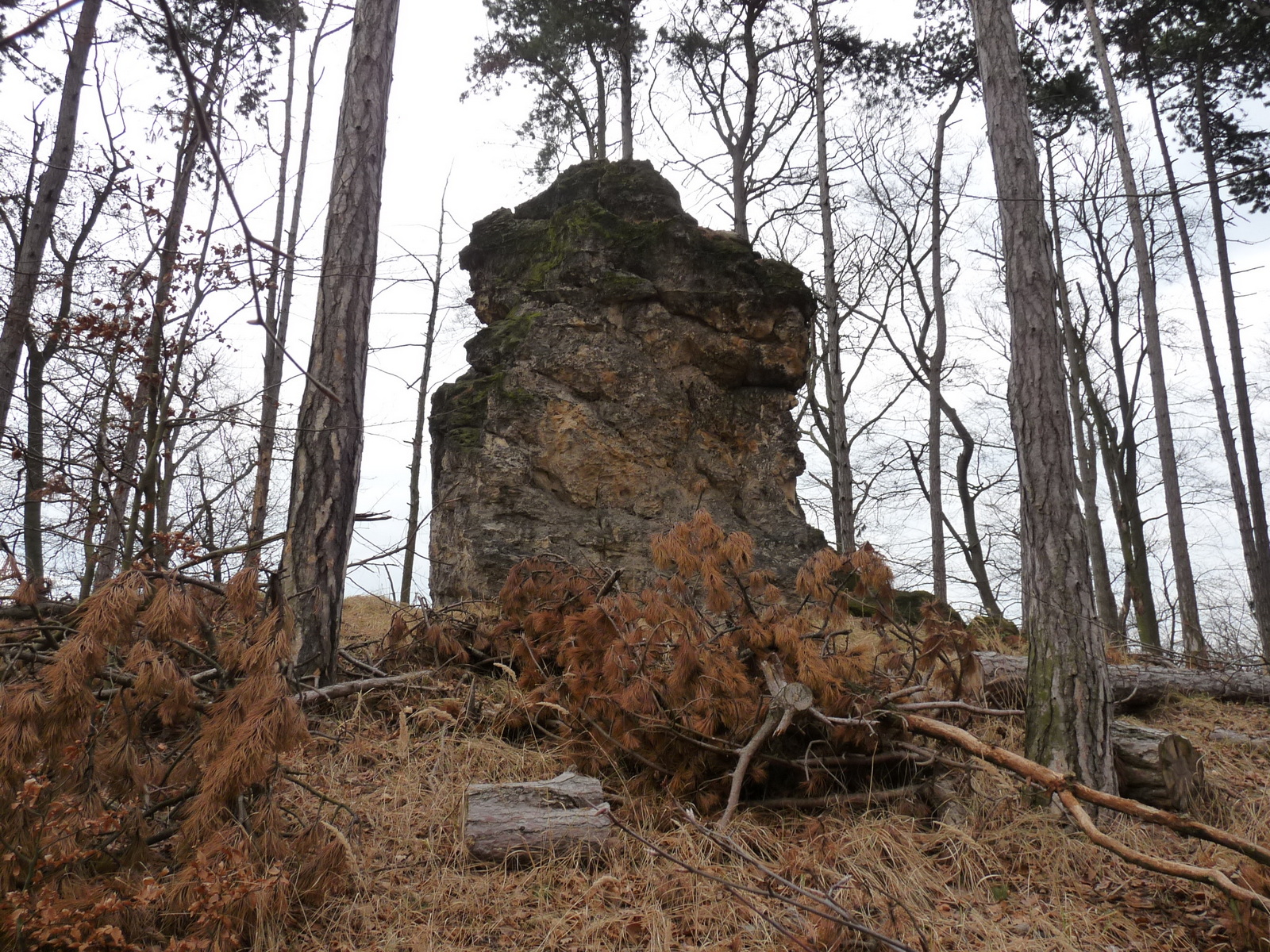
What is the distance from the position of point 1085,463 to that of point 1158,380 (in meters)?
2.38

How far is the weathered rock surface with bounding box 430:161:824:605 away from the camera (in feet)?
25.5

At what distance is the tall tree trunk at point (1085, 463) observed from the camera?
43.0 feet

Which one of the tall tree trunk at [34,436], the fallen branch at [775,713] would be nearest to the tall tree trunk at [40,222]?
the tall tree trunk at [34,436]

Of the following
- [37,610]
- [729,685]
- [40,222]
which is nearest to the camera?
[37,610]

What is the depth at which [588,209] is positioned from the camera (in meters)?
9.00

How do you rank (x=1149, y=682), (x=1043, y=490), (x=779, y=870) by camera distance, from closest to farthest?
(x=779, y=870)
(x=1043, y=490)
(x=1149, y=682)

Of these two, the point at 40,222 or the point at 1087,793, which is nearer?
the point at 1087,793

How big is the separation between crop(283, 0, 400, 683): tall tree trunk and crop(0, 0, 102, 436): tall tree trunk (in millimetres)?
3136

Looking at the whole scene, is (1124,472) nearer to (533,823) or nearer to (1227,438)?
(1227,438)

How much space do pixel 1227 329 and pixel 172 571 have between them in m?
14.0

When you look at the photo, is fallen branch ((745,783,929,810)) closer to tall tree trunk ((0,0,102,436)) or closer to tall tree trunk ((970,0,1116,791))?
tall tree trunk ((970,0,1116,791))

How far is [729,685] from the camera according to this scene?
3783 mm

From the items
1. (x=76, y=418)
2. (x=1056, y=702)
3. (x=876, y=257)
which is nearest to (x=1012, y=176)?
(x=1056, y=702)

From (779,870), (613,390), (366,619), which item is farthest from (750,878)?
(366,619)
